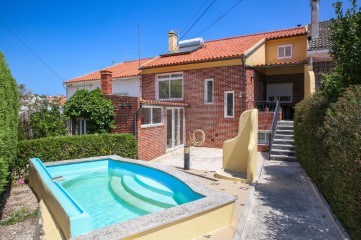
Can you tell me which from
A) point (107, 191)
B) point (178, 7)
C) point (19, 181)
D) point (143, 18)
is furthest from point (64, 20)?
point (107, 191)

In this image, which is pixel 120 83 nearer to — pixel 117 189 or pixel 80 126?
pixel 80 126

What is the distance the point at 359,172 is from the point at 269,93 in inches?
649

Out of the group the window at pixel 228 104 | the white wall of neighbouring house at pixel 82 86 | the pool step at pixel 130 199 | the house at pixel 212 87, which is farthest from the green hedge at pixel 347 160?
the white wall of neighbouring house at pixel 82 86

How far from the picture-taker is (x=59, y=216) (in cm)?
509

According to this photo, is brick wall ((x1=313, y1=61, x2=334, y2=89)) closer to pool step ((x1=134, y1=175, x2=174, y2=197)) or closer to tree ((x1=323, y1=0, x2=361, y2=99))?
tree ((x1=323, y1=0, x2=361, y2=99))

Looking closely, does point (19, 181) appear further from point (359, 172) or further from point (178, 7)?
point (178, 7)

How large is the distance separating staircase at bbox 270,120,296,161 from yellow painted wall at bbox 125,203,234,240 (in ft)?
27.8

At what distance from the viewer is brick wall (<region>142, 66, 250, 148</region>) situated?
15.9m

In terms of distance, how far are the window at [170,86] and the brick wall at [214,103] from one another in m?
0.47

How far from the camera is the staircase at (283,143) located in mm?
12858

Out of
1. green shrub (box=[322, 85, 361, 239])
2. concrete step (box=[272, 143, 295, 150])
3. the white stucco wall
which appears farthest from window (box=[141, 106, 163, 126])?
green shrub (box=[322, 85, 361, 239])

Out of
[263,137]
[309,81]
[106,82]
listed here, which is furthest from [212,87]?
[106,82]

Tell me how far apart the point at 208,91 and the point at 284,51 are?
21.2 feet

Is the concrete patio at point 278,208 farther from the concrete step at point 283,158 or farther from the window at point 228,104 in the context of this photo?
the window at point 228,104
